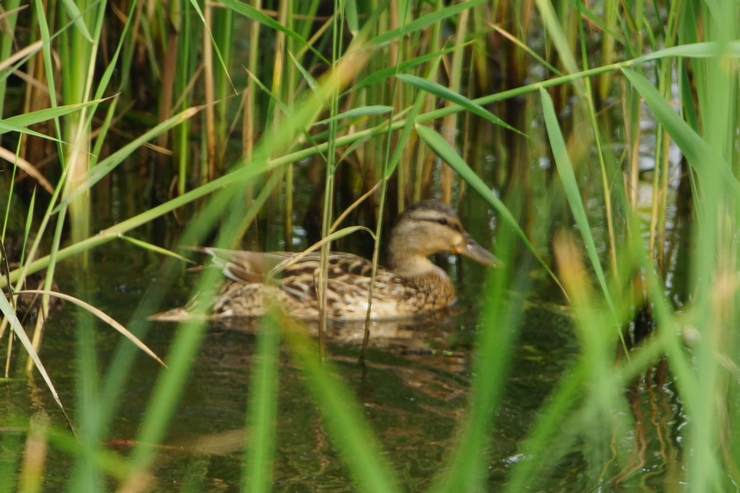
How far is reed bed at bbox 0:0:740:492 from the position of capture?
1.80 metres

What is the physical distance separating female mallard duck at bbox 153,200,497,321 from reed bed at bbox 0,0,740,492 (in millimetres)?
222

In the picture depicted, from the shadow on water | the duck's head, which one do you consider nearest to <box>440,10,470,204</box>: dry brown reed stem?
the duck's head

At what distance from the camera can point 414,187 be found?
5.48 meters

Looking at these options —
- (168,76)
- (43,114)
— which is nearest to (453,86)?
(168,76)

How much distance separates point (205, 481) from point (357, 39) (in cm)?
146

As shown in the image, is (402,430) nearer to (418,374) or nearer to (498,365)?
(418,374)

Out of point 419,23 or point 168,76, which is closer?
point 419,23

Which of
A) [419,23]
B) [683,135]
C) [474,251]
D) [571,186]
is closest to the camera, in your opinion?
[683,135]

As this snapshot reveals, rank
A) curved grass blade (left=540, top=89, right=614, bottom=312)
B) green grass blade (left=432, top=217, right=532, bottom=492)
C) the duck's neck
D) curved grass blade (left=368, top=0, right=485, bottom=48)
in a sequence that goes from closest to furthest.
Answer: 1. green grass blade (left=432, top=217, right=532, bottom=492)
2. curved grass blade (left=540, top=89, right=614, bottom=312)
3. curved grass blade (left=368, top=0, right=485, bottom=48)
4. the duck's neck

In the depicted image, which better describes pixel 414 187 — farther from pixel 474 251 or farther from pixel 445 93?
pixel 445 93

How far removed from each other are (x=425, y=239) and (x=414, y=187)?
0.98ft

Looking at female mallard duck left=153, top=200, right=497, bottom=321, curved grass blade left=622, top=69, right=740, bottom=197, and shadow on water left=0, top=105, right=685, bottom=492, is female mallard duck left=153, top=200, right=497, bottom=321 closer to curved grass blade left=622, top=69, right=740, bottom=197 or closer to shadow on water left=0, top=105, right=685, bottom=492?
shadow on water left=0, top=105, right=685, bottom=492

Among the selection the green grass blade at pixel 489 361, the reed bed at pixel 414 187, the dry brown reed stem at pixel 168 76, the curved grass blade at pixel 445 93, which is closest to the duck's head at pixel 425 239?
the reed bed at pixel 414 187

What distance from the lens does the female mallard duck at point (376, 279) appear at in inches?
197
